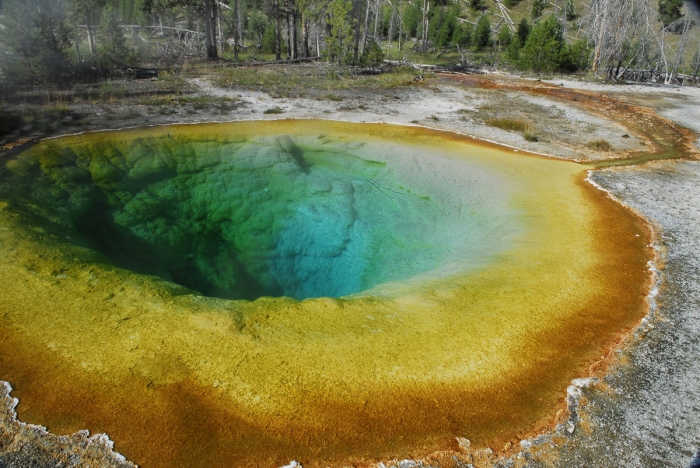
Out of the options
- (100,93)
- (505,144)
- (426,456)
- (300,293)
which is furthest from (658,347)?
(100,93)

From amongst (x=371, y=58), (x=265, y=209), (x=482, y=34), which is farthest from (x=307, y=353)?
(x=482, y=34)

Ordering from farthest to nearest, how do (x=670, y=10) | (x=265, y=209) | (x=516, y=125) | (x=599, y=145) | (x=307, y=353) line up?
(x=670, y=10)
(x=516, y=125)
(x=599, y=145)
(x=265, y=209)
(x=307, y=353)

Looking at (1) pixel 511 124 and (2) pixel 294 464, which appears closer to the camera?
(2) pixel 294 464

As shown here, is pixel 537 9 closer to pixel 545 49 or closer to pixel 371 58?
pixel 545 49

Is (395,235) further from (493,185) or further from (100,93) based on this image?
(100,93)

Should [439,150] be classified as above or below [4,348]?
above

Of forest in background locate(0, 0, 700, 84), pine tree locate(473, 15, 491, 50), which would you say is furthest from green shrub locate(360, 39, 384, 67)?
pine tree locate(473, 15, 491, 50)

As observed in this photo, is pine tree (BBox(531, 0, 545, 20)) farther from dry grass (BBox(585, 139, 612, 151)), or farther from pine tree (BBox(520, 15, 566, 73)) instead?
dry grass (BBox(585, 139, 612, 151))
